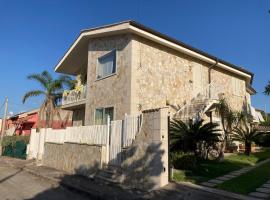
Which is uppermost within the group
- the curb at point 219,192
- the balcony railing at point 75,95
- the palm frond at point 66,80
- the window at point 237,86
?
the palm frond at point 66,80

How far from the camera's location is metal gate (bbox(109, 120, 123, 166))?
11713mm

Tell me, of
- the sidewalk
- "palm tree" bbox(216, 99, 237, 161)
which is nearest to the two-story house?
"palm tree" bbox(216, 99, 237, 161)

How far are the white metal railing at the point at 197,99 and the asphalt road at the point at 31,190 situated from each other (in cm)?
877

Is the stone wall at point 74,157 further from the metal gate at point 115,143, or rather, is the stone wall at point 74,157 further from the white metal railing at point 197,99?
the white metal railing at point 197,99

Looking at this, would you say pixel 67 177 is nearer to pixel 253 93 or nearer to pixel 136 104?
pixel 136 104

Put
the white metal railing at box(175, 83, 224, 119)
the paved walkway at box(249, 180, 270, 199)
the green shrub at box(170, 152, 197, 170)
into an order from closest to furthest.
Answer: the paved walkway at box(249, 180, 270, 199) → the green shrub at box(170, 152, 197, 170) → the white metal railing at box(175, 83, 224, 119)

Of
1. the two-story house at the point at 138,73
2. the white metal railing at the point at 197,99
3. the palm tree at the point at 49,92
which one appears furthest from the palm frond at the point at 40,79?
the white metal railing at the point at 197,99

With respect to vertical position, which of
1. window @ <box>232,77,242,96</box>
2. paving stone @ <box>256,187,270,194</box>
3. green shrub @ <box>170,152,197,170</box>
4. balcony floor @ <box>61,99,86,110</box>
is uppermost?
window @ <box>232,77,242,96</box>

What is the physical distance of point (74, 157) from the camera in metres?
14.8

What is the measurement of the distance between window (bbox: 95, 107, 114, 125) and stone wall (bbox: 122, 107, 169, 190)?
5986 mm

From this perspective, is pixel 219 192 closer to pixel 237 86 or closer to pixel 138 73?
pixel 138 73

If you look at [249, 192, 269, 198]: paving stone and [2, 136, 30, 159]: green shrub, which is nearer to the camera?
[249, 192, 269, 198]: paving stone

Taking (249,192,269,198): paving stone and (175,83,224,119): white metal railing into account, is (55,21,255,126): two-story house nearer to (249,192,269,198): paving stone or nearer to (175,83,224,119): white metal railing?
(175,83,224,119): white metal railing

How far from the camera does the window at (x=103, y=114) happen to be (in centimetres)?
1656
